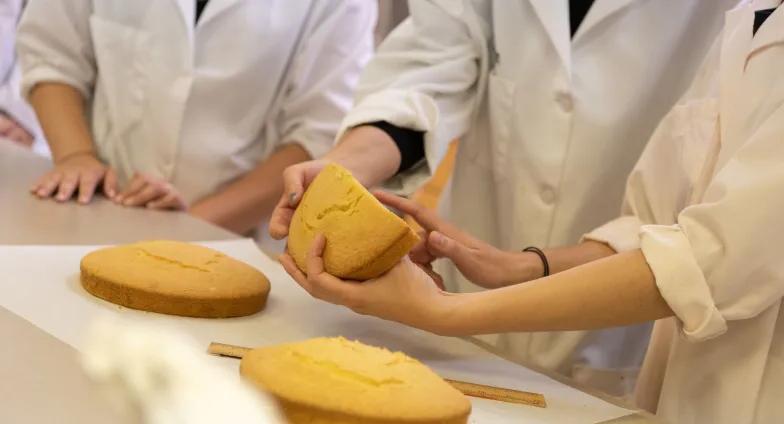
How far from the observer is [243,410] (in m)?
0.67

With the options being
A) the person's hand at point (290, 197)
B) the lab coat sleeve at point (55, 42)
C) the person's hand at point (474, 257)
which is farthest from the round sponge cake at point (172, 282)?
the lab coat sleeve at point (55, 42)

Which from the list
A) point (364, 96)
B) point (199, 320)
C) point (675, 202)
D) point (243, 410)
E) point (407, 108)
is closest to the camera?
point (243, 410)

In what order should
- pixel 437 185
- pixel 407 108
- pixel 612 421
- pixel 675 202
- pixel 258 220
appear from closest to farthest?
1. pixel 612 421
2. pixel 675 202
3. pixel 407 108
4. pixel 258 220
5. pixel 437 185

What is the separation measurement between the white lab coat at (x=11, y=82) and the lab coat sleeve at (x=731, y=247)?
1.72 meters

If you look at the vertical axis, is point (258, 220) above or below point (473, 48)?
below

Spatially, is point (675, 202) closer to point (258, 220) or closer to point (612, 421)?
point (612, 421)

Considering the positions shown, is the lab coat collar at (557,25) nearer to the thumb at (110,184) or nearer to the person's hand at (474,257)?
the person's hand at (474,257)

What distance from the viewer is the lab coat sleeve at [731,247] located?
0.83 meters

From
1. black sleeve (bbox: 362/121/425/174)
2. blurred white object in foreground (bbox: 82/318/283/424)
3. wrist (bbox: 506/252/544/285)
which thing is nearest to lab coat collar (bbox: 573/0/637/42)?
black sleeve (bbox: 362/121/425/174)

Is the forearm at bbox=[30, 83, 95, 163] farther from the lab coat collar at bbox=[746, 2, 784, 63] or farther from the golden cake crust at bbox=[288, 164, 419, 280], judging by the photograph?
the lab coat collar at bbox=[746, 2, 784, 63]

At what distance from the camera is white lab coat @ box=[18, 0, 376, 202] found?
1649mm

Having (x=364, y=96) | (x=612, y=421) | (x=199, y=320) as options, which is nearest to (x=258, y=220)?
(x=364, y=96)

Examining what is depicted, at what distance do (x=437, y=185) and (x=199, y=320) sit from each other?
2012 millimetres

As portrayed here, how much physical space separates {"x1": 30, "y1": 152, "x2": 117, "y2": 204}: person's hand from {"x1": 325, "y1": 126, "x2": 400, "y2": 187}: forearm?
0.46 m
